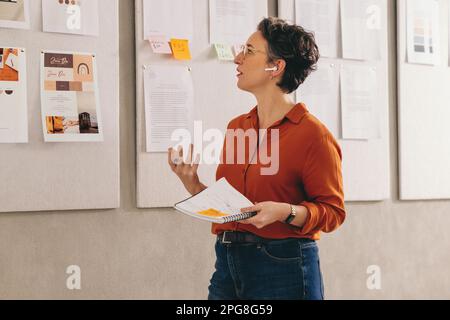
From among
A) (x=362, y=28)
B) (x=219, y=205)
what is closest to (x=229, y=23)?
(x=362, y=28)

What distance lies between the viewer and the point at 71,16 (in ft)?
7.07

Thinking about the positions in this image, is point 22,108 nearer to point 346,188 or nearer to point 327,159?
point 327,159

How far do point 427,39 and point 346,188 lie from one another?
2.72ft

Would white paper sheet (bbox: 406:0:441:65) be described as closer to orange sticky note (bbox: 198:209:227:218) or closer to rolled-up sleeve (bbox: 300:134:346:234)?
rolled-up sleeve (bbox: 300:134:346:234)

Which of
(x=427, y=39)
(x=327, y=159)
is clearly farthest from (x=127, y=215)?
(x=427, y=39)

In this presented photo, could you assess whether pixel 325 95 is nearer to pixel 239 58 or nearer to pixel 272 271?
pixel 239 58

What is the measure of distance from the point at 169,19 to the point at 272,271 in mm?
1083

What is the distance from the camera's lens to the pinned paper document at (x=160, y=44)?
2256 millimetres

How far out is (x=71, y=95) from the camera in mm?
2150

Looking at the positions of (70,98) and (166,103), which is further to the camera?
(166,103)

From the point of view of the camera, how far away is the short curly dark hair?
1.99 metres

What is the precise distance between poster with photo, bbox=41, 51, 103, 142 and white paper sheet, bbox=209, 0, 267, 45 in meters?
0.50

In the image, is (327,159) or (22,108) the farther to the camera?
(22,108)

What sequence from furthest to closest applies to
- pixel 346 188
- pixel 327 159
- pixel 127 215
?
pixel 346 188
pixel 127 215
pixel 327 159
